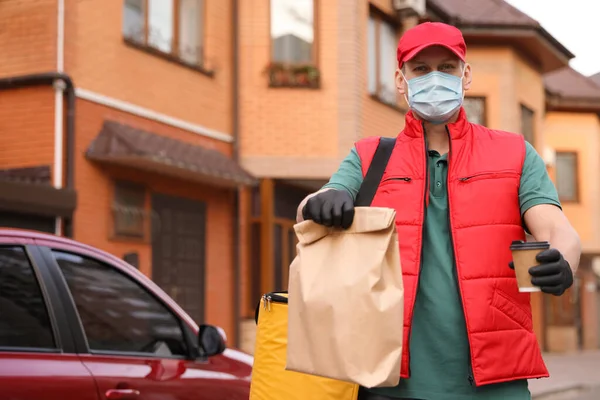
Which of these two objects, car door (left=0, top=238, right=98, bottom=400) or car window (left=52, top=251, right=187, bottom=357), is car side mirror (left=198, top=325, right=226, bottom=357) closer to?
car window (left=52, top=251, right=187, bottom=357)

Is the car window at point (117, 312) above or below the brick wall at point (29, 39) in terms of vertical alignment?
below

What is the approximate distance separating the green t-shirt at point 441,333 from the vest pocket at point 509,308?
4.1 inches

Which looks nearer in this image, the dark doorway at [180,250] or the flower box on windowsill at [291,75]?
the dark doorway at [180,250]

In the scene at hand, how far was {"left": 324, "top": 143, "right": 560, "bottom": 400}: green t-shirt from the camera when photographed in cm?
303

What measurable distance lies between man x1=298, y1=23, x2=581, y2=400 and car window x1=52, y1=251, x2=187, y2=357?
1.73 metres

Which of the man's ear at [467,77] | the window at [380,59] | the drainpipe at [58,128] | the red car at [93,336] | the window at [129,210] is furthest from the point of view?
the window at [380,59]

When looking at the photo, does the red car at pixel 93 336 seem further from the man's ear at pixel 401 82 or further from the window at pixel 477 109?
the window at pixel 477 109

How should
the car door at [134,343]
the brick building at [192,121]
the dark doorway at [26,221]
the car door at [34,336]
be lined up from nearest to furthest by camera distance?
the car door at [34,336]
the car door at [134,343]
the dark doorway at [26,221]
the brick building at [192,121]

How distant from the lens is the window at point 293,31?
17.2 metres

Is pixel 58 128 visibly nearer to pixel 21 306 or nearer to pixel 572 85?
pixel 21 306

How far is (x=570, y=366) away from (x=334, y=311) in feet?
75.0

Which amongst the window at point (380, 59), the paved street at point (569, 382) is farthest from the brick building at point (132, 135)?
the paved street at point (569, 382)

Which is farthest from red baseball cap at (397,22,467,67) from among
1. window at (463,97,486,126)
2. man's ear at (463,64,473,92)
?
window at (463,97,486,126)

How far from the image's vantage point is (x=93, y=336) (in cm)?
460
